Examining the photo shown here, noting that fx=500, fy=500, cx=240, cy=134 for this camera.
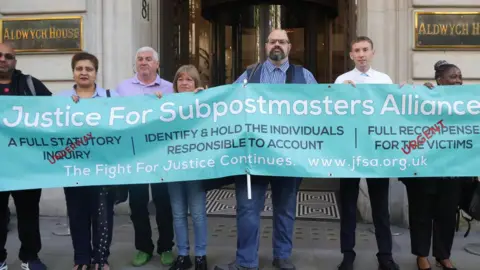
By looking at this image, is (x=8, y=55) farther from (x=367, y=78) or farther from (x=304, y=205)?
(x=304, y=205)

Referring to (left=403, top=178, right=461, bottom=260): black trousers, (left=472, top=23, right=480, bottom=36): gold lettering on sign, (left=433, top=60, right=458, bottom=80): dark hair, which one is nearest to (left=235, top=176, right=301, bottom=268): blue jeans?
(left=403, top=178, right=461, bottom=260): black trousers

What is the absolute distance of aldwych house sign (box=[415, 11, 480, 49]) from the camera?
234 inches

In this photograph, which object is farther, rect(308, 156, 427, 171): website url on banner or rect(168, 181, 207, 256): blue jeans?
rect(168, 181, 207, 256): blue jeans

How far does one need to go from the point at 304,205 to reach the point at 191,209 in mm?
2951

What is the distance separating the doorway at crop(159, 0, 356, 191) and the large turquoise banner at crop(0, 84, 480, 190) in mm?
4681

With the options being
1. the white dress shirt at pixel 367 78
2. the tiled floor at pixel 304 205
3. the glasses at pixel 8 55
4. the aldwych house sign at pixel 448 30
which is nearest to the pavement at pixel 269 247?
the tiled floor at pixel 304 205

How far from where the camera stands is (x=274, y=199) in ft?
14.5

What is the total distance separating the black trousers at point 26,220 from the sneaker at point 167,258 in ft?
3.67

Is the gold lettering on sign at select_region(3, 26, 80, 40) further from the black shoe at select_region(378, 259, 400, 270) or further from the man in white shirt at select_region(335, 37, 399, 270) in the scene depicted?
the black shoe at select_region(378, 259, 400, 270)

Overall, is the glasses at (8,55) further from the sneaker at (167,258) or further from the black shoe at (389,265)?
the black shoe at (389,265)

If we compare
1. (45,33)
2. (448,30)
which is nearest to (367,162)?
(448,30)

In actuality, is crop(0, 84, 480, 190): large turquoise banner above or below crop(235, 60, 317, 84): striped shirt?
below

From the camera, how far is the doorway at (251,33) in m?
9.55

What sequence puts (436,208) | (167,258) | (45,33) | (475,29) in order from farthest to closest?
(45,33) < (475,29) < (167,258) < (436,208)
